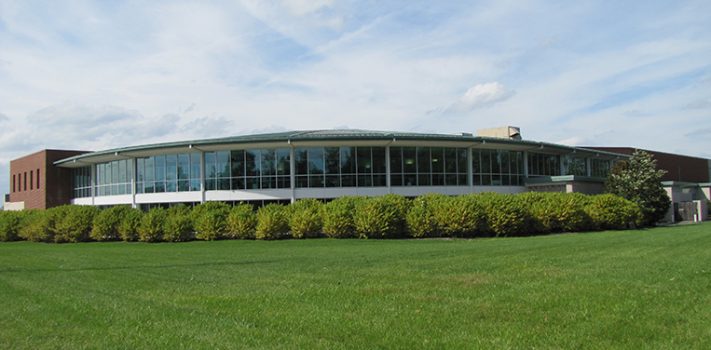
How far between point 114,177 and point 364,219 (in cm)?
2439

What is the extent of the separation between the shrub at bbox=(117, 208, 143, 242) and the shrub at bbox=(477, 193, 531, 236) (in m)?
16.2

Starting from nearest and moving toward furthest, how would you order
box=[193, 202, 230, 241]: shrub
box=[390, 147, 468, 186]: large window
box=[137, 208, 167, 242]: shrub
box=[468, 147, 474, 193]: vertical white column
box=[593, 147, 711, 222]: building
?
box=[193, 202, 230, 241]: shrub
box=[137, 208, 167, 242]: shrub
box=[390, 147, 468, 186]: large window
box=[468, 147, 474, 193]: vertical white column
box=[593, 147, 711, 222]: building

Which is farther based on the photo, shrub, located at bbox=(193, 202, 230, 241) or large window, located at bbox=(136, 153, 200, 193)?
large window, located at bbox=(136, 153, 200, 193)

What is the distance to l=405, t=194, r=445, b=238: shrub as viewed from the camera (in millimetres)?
25266

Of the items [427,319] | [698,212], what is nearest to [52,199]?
[427,319]

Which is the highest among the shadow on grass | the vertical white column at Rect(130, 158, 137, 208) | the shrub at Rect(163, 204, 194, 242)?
the vertical white column at Rect(130, 158, 137, 208)

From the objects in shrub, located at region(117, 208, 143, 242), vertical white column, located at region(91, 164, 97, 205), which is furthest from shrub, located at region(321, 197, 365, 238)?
vertical white column, located at region(91, 164, 97, 205)

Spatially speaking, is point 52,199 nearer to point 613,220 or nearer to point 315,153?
point 315,153

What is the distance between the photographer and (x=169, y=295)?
383 inches

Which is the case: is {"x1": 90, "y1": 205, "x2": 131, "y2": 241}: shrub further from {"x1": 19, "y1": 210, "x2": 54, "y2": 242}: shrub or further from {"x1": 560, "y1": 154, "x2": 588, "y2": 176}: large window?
{"x1": 560, "y1": 154, "x2": 588, "y2": 176}: large window

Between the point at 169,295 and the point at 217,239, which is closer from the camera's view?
the point at 169,295

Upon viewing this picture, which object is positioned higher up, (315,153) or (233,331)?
(315,153)

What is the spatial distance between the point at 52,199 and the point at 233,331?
4461cm

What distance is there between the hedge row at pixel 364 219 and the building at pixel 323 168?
23.3 ft
